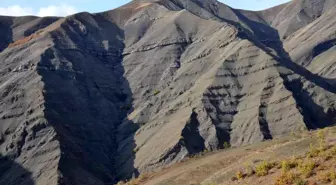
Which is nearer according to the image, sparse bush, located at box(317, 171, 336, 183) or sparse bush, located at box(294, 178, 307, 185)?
sparse bush, located at box(317, 171, 336, 183)

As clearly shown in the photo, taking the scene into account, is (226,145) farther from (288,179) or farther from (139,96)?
(288,179)

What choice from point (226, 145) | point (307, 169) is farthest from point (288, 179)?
point (226, 145)

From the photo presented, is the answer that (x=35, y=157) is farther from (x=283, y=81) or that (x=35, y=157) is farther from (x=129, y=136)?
(x=283, y=81)

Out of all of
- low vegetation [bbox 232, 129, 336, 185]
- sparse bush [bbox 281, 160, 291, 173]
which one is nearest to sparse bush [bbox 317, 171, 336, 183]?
low vegetation [bbox 232, 129, 336, 185]

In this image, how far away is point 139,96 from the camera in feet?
315

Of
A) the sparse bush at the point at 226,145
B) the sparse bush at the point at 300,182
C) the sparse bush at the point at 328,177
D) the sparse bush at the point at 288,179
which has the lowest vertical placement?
the sparse bush at the point at 226,145

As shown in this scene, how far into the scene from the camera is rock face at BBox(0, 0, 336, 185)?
74812 millimetres

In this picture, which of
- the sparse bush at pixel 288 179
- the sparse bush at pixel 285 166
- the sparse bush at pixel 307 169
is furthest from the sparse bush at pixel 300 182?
the sparse bush at pixel 285 166

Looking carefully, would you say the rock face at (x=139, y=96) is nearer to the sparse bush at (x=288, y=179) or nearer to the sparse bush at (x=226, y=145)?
the sparse bush at (x=226, y=145)

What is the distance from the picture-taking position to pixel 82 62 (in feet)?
334

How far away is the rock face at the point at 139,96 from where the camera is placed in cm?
7481

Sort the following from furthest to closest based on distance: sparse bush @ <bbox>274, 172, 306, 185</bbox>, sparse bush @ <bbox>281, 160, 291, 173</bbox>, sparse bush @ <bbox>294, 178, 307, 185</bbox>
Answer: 1. sparse bush @ <bbox>281, 160, 291, 173</bbox>
2. sparse bush @ <bbox>274, 172, 306, 185</bbox>
3. sparse bush @ <bbox>294, 178, 307, 185</bbox>

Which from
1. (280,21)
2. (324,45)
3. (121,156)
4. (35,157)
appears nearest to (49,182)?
(35,157)

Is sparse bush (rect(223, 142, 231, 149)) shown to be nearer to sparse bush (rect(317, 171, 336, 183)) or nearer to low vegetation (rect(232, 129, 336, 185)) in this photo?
low vegetation (rect(232, 129, 336, 185))
